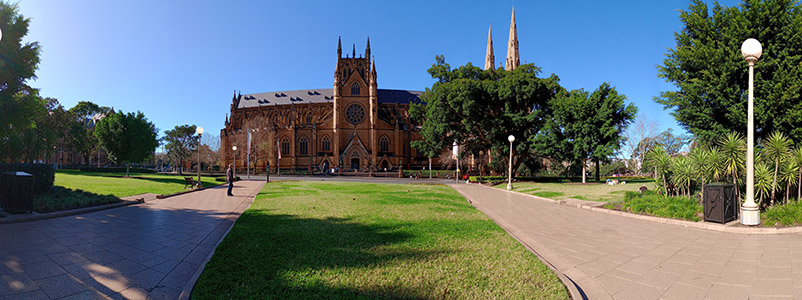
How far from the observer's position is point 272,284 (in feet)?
11.1

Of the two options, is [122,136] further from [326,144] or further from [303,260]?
[303,260]

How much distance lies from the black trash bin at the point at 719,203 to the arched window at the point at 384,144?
56055mm

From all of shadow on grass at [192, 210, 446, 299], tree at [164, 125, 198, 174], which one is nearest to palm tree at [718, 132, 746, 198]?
shadow on grass at [192, 210, 446, 299]

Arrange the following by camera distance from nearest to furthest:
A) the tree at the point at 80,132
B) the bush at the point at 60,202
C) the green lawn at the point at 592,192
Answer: the bush at the point at 60,202
the green lawn at the point at 592,192
the tree at the point at 80,132

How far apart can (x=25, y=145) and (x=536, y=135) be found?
1906 inches

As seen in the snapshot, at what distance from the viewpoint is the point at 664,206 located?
909cm

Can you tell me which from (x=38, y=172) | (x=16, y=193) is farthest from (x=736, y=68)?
(x=38, y=172)

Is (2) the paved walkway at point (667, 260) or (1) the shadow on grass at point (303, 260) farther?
(2) the paved walkway at point (667, 260)

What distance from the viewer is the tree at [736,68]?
11148mm

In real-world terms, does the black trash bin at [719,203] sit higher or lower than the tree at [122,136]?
lower

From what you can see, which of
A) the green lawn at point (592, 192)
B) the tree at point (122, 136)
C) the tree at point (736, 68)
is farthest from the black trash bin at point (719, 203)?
the tree at point (122, 136)

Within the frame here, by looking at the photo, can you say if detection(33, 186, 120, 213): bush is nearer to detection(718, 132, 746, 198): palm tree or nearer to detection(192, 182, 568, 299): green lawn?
detection(192, 182, 568, 299): green lawn

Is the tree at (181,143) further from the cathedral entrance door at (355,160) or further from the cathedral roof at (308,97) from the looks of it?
the cathedral entrance door at (355,160)

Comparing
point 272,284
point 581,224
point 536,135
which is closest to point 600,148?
point 536,135
